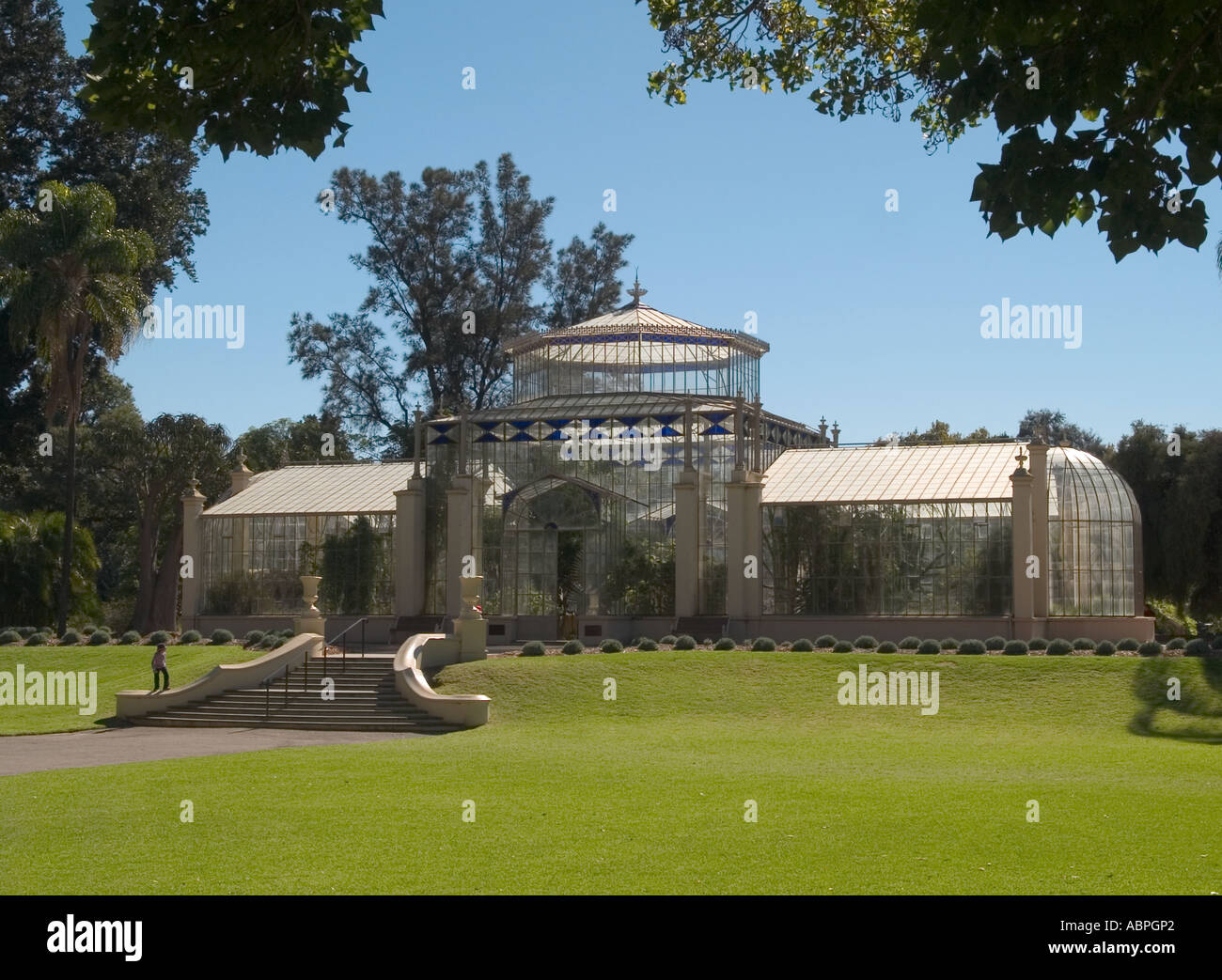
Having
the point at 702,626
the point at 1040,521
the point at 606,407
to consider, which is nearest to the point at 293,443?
the point at 606,407

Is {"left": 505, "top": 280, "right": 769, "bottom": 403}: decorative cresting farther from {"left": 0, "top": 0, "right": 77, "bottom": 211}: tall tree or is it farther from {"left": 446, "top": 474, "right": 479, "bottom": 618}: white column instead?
{"left": 0, "top": 0, "right": 77, "bottom": 211}: tall tree

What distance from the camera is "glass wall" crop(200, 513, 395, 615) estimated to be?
1565 inches

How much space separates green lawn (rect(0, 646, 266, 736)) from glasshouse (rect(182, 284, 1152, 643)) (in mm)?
4305

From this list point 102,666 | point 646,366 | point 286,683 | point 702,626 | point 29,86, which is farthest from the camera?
point 29,86

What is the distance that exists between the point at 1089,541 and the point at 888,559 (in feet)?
16.1

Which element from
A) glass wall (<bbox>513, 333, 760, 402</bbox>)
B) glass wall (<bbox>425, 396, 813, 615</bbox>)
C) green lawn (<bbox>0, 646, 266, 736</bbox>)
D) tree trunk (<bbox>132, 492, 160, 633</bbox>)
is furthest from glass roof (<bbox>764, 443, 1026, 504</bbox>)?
tree trunk (<bbox>132, 492, 160, 633</bbox>)

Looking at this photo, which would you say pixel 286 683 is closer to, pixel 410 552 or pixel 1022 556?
pixel 410 552

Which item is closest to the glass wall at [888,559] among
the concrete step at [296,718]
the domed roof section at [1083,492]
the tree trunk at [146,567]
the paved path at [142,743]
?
the domed roof section at [1083,492]

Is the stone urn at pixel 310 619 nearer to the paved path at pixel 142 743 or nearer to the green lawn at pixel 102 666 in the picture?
the green lawn at pixel 102 666

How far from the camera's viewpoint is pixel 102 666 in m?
32.7

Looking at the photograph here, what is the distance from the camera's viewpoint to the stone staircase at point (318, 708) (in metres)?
25.7

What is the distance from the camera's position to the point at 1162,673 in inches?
1022

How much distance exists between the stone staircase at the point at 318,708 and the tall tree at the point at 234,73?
1711cm
